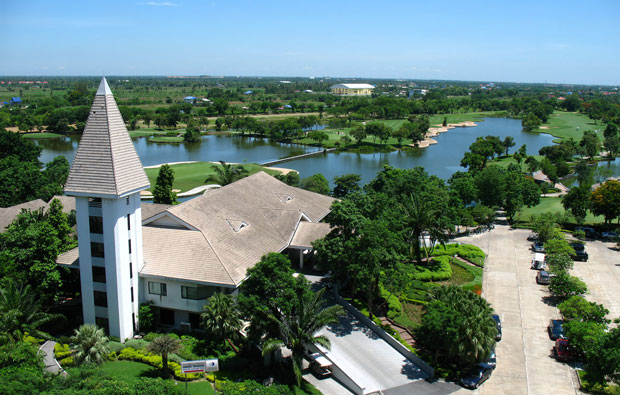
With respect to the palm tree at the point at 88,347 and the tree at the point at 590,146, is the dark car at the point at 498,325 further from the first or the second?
the tree at the point at 590,146

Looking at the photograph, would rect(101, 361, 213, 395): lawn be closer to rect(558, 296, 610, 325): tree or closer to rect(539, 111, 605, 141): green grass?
rect(558, 296, 610, 325): tree

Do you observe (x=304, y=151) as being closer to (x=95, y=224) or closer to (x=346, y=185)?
(x=346, y=185)

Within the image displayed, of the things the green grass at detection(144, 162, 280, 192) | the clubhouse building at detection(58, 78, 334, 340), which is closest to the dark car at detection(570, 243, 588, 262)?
the clubhouse building at detection(58, 78, 334, 340)

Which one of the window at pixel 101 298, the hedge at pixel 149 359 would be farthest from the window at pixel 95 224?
the hedge at pixel 149 359

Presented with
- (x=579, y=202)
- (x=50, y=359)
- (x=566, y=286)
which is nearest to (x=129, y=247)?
(x=50, y=359)

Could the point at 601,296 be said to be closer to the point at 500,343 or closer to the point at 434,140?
the point at 500,343

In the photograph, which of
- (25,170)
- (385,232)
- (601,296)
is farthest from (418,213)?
(25,170)
